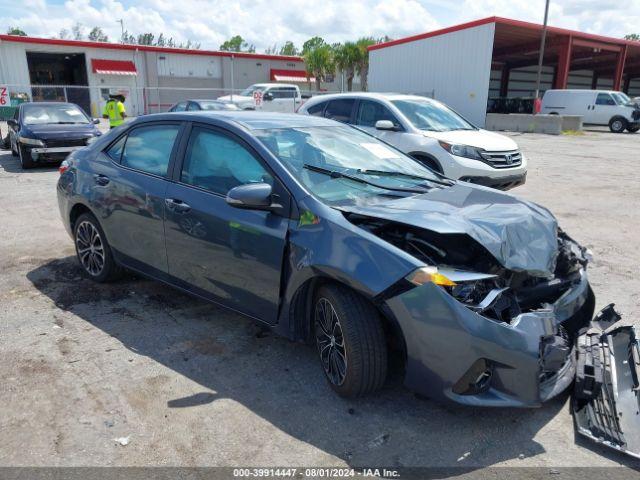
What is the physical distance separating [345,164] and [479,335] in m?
1.75

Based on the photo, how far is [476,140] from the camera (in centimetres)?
845

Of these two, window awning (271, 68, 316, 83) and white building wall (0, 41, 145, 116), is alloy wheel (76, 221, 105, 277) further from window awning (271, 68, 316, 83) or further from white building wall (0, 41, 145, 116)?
window awning (271, 68, 316, 83)

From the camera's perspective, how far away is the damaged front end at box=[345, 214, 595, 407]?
2.65 meters

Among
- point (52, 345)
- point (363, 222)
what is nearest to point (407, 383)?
point (363, 222)

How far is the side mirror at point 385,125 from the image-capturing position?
338 inches

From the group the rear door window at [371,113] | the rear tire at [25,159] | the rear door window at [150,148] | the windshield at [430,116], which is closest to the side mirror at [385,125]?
the rear door window at [371,113]

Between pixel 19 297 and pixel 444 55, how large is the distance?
102 feet

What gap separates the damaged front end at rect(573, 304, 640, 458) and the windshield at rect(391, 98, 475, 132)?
19.6ft

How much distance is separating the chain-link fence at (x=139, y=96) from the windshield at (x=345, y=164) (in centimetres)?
1339

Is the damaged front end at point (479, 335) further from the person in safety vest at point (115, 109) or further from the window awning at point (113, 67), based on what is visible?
the window awning at point (113, 67)

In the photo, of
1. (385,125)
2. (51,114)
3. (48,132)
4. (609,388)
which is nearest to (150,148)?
(609,388)

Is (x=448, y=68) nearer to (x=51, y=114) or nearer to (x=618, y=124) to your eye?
(x=618, y=124)

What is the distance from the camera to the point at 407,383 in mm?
2879

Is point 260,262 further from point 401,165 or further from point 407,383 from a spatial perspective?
point 401,165
